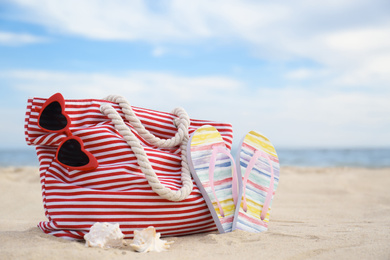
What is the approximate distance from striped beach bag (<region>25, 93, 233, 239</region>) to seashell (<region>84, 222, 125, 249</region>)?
0.44 feet

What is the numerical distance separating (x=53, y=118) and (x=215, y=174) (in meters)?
1.08

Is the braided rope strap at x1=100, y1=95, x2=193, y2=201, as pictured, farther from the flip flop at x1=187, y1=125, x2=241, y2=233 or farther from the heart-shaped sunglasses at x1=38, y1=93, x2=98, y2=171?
the heart-shaped sunglasses at x1=38, y1=93, x2=98, y2=171

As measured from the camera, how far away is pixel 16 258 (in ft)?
5.45

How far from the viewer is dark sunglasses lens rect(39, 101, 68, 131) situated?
2148 millimetres

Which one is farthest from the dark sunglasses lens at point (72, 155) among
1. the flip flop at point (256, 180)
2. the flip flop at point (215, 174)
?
the flip flop at point (256, 180)

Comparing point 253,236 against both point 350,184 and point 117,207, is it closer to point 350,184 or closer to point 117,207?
point 117,207

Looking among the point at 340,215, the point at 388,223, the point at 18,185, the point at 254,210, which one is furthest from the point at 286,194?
the point at 18,185

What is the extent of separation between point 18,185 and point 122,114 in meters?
3.52

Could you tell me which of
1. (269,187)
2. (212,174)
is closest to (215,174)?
(212,174)

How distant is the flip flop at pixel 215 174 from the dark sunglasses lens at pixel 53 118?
2.61 ft

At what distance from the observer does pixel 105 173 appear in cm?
214

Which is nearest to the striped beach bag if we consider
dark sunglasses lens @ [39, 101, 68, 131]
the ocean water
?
dark sunglasses lens @ [39, 101, 68, 131]

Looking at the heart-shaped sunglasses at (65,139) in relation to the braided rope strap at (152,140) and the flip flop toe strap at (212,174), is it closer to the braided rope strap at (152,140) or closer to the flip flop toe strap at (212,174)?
the braided rope strap at (152,140)

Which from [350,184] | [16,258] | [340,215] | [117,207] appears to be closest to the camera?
[16,258]
